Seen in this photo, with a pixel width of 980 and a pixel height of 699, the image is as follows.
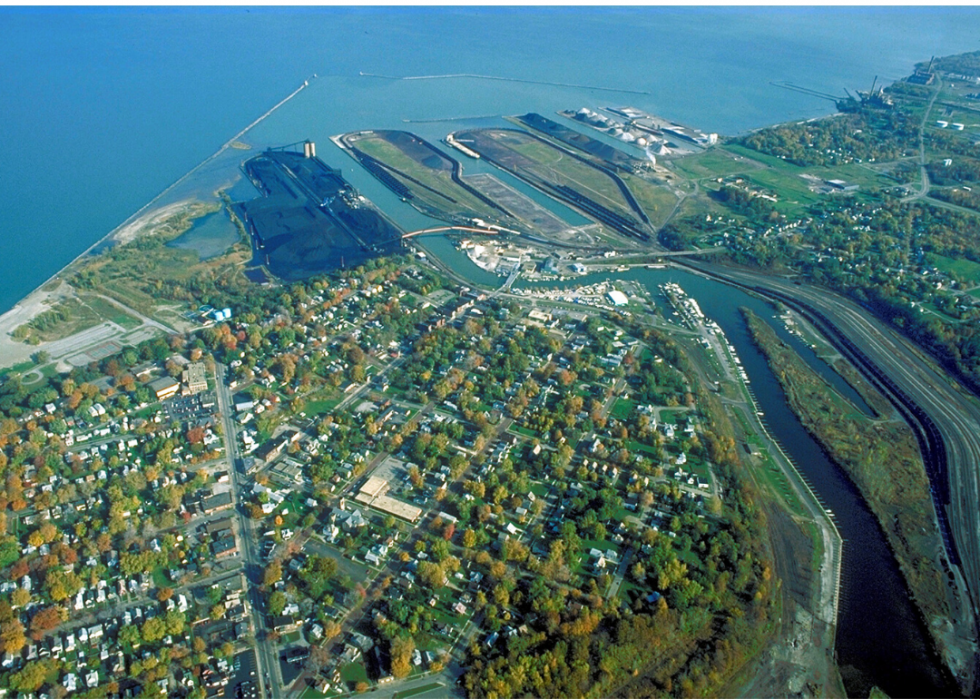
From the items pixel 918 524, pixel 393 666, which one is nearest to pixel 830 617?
pixel 918 524

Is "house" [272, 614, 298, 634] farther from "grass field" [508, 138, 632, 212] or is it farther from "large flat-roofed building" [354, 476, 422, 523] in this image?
"grass field" [508, 138, 632, 212]

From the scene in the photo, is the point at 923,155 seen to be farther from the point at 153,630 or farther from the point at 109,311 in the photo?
the point at 153,630

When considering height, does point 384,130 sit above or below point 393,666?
above

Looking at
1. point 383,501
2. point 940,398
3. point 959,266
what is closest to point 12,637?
point 383,501

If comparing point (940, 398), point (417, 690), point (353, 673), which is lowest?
point (417, 690)

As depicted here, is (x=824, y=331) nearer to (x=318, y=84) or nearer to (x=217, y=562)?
(x=217, y=562)

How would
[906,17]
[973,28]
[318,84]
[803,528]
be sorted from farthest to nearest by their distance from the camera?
1. [906,17]
2. [973,28]
3. [318,84]
4. [803,528]
